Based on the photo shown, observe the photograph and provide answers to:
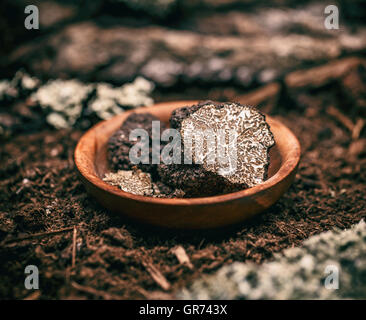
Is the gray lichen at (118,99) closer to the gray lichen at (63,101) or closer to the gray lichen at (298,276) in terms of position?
the gray lichen at (63,101)

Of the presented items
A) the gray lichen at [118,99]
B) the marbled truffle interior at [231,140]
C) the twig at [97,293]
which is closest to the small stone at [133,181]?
the marbled truffle interior at [231,140]

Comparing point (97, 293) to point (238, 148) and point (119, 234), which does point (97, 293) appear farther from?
point (238, 148)

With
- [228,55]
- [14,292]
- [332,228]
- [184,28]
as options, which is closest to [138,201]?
[14,292]

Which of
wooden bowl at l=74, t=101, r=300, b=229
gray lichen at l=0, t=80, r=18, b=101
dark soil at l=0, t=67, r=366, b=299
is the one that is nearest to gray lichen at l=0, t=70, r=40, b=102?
gray lichen at l=0, t=80, r=18, b=101

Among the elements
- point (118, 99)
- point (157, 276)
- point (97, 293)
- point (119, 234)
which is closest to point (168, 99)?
point (118, 99)
